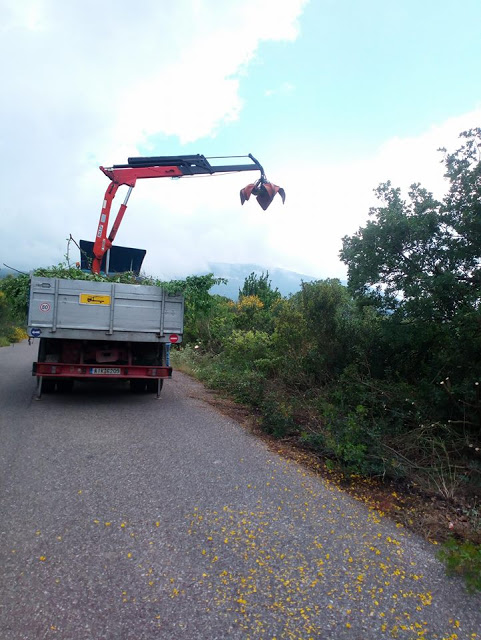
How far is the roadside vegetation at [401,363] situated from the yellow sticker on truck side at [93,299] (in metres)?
0.92

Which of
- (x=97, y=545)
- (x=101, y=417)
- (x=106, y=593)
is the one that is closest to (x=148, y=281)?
(x=101, y=417)

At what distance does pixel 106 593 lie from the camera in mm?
2877

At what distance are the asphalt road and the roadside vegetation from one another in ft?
1.87

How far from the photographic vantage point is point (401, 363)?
7.38 meters

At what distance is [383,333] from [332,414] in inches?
63.8

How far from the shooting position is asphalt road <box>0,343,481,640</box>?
8.77 feet

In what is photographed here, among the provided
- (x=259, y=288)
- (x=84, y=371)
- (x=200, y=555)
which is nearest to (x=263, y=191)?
(x=84, y=371)

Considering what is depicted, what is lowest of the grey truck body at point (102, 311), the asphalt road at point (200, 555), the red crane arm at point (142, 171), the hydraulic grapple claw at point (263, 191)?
the asphalt road at point (200, 555)

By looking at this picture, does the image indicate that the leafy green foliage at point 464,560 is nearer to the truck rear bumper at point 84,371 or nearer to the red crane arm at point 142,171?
the truck rear bumper at point 84,371

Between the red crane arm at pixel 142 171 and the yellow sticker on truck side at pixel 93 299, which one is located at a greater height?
the red crane arm at pixel 142 171

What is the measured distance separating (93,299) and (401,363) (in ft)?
17.8

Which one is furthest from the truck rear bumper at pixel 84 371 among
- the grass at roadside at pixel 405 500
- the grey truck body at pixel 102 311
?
the grass at roadside at pixel 405 500

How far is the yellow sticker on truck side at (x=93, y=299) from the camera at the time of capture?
8172mm

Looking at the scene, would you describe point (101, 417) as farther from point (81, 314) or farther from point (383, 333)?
point (383, 333)
